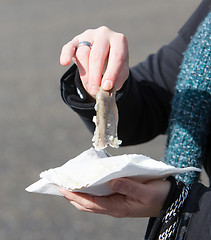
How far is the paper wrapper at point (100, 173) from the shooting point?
1.21m

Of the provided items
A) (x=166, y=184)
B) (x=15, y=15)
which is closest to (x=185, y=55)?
(x=166, y=184)

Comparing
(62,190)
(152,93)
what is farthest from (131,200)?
(152,93)

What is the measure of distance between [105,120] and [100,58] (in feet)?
0.75

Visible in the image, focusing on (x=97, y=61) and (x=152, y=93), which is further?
(x=152, y=93)

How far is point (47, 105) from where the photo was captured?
538 centimetres

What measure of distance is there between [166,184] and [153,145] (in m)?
3.06

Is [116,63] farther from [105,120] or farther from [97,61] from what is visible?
[105,120]

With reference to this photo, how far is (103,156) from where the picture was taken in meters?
1.52

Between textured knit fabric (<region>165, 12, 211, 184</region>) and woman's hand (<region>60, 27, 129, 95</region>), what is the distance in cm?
34

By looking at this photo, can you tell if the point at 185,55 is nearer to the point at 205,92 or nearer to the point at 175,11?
the point at 205,92

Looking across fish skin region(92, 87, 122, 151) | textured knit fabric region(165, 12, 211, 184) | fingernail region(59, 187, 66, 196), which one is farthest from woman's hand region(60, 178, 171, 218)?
textured knit fabric region(165, 12, 211, 184)

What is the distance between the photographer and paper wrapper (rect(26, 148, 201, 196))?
121 cm

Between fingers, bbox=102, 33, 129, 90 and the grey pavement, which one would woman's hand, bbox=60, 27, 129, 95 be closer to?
fingers, bbox=102, 33, 129, 90

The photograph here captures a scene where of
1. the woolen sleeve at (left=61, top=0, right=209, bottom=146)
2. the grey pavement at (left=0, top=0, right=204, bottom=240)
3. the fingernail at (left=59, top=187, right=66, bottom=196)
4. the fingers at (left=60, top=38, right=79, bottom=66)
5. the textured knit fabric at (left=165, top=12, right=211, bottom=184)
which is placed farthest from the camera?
the grey pavement at (left=0, top=0, right=204, bottom=240)
